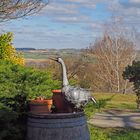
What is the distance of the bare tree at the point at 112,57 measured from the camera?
3512cm

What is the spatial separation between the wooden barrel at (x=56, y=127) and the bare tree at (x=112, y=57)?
29.7 metres

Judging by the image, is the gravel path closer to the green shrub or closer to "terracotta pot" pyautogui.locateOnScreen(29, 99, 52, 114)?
the green shrub

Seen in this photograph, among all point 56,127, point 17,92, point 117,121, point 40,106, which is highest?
point 17,92

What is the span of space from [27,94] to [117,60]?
31630 mm

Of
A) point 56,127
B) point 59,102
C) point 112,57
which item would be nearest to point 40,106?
point 59,102

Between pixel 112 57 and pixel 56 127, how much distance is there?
32256 mm

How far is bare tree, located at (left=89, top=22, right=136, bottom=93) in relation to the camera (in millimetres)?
35125

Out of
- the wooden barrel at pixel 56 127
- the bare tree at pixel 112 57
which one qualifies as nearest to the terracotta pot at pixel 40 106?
the wooden barrel at pixel 56 127

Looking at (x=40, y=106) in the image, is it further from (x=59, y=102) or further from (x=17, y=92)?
(x=17, y=92)

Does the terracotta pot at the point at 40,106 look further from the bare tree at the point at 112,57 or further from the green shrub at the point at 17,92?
the bare tree at the point at 112,57

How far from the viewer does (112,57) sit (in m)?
36.8

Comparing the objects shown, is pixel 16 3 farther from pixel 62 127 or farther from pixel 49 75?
pixel 62 127

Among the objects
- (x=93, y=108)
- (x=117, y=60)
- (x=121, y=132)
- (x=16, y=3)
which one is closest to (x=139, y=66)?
(x=121, y=132)

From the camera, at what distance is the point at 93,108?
6.39m
